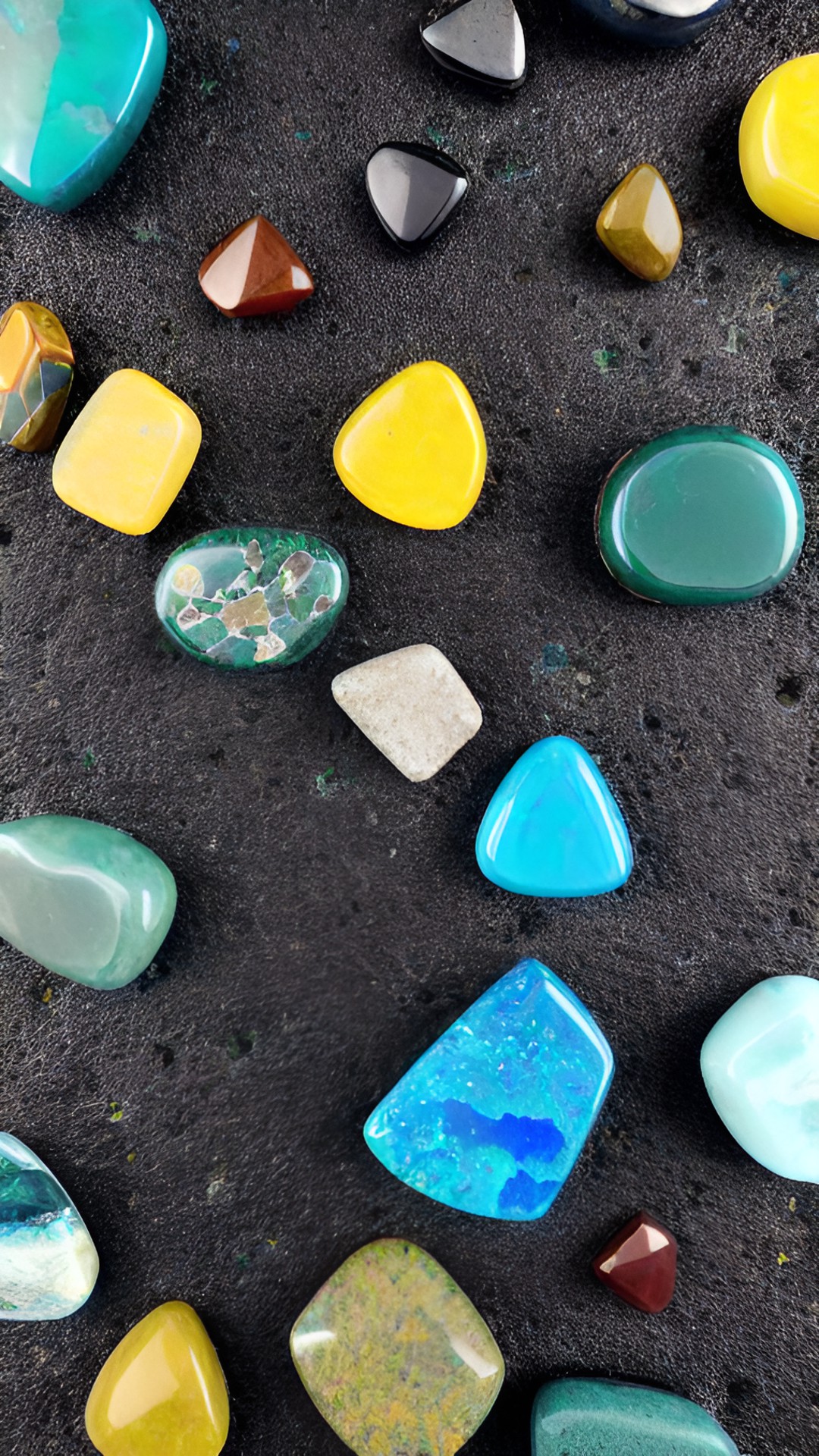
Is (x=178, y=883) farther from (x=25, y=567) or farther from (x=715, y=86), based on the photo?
(x=715, y=86)

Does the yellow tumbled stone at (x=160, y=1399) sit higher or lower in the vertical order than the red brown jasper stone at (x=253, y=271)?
lower

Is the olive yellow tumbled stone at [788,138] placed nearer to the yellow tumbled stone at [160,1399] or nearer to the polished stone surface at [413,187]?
the polished stone surface at [413,187]

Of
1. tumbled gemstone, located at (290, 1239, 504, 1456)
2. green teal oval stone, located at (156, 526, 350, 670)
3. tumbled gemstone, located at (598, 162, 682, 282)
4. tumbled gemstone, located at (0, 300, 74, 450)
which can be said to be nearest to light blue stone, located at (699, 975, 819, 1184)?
tumbled gemstone, located at (290, 1239, 504, 1456)

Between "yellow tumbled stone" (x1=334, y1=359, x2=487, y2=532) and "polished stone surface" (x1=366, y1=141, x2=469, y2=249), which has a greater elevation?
"polished stone surface" (x1=366, y1=141, x2=469, y2=249)

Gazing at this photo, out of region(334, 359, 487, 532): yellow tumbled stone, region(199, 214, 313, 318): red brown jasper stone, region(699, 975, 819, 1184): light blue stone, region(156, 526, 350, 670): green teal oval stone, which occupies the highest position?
region(199, 214, 313, 318): red brown jasper stone

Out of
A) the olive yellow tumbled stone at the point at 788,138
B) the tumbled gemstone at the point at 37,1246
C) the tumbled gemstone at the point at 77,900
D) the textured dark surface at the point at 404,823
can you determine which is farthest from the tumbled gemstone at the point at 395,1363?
the olive yellow tumbled stone at the point at 788,138

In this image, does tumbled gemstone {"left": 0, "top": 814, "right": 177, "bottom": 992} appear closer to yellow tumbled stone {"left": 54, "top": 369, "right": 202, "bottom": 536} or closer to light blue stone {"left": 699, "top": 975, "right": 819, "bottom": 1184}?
yellow tumbled stone {"left": 54, "top": 369, "right": 202, "bottom": 536}

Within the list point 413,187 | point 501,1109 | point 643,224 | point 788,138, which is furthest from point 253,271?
point 501,1109
